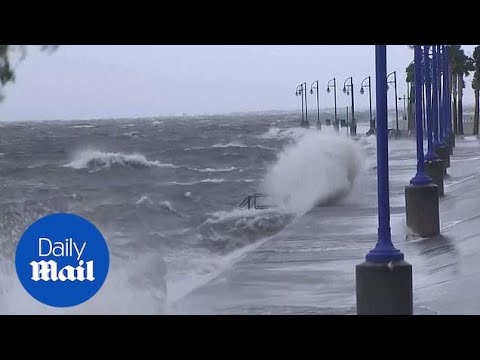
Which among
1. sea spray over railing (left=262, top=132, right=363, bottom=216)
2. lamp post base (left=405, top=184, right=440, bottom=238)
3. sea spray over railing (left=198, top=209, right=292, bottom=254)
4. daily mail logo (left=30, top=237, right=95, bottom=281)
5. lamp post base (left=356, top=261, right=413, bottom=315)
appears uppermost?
daily mail logo (left=30, top=237, right=95, bottom=281)

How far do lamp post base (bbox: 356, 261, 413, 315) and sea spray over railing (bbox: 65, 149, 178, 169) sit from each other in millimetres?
19443

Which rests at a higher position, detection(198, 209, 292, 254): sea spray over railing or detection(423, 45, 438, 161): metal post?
detection(423, 45, 438, 161): metal post

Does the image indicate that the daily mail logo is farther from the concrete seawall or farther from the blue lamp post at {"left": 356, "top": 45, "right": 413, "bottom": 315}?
the concrete seawall

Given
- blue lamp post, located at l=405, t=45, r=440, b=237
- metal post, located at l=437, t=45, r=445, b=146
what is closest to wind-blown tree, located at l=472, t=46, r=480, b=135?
metal post, located at l=437, t=45, r=445, b=146

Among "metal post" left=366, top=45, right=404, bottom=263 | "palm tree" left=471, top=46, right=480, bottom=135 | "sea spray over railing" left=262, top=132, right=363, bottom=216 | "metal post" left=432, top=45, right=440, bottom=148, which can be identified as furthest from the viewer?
"palm tree" left=471, top=46, right=480, bottom=135

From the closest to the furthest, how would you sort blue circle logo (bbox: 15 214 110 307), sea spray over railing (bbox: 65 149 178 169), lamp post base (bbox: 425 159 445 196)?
1. blue circle logo (bbox: 15 214 110 307)
2. lamp post base (bbox: 425 159 445 196)
3. sea spray over railing (bbox: 65 149 178 169)

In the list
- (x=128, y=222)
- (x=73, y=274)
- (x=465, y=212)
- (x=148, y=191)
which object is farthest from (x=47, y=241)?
(x=148, y=191)

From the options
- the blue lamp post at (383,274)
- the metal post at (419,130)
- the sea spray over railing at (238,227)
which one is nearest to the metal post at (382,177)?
the blue lamp post at (383,274)

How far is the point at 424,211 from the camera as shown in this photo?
12688 millimetres

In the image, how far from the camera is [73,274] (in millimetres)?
5910

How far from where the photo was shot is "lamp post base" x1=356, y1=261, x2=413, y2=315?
6836 millimetres

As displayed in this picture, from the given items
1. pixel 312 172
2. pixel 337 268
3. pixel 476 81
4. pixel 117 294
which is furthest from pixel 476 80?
pixel 117 294

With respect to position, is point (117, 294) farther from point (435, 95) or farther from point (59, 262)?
point (435, 95)
